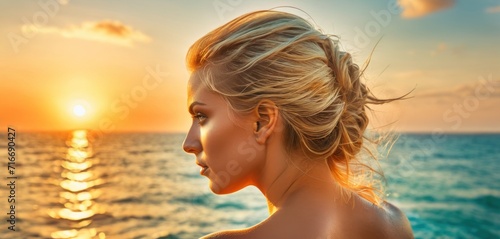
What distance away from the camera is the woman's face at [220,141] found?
6.36ft

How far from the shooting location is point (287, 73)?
1.92 metres

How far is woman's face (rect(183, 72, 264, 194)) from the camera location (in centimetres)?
194

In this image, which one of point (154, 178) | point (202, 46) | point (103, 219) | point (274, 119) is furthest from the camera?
point (154, 178)

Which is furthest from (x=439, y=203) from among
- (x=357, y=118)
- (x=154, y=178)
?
(x=357, y=118)

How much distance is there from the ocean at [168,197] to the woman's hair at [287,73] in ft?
14.3

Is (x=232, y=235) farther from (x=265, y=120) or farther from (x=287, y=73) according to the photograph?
(x=287, y=73)

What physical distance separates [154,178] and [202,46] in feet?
64.9

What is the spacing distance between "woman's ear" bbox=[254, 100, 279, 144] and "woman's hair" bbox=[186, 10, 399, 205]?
19mm

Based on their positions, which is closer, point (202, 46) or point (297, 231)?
point (297, 231)

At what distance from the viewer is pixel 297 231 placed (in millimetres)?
1744

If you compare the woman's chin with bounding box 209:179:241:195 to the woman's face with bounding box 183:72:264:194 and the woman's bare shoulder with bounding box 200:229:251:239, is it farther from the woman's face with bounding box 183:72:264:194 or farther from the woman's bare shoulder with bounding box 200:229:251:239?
the woman's bare shoulder with bounding box 200:229:251:239

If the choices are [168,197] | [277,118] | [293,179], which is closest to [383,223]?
[293,179]

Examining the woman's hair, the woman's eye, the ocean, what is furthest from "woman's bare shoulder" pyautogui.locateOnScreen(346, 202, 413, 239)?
the ocean

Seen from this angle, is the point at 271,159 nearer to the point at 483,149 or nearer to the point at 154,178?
the point at 154,178
